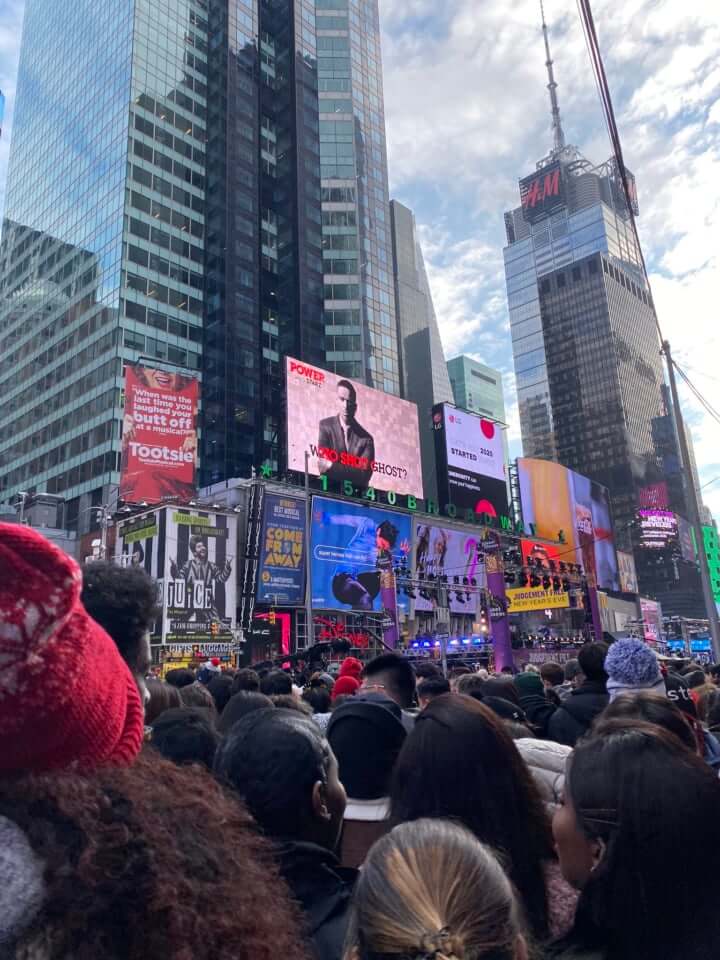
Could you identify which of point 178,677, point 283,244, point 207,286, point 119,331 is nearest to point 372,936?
point 178,677

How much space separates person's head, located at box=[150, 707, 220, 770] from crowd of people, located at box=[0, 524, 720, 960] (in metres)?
0.01

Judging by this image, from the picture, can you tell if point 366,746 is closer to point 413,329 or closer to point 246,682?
point 246,682

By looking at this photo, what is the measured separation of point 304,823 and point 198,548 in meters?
35.3

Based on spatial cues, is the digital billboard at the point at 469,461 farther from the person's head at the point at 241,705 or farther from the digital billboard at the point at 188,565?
the person's head at the point at 241,705

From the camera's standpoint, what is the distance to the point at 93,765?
1.14 meters

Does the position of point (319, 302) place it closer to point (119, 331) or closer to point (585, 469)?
point (119, 331)

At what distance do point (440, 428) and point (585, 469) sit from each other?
98504 mm

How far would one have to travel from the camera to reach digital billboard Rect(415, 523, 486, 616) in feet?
164

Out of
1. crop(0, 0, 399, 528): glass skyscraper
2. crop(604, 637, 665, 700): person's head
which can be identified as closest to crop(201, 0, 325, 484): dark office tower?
crop(0, 0, 399, 528): glass skyscraper

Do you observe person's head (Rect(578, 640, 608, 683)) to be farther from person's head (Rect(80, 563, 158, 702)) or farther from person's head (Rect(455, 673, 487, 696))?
person's head (Rect(80, 563, 158, 702))

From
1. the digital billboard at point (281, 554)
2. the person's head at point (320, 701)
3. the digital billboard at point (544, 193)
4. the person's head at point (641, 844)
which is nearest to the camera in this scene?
the person's head at point (641, 844)

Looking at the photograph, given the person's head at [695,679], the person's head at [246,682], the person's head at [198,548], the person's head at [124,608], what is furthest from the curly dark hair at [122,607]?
the person's head at [198,548]

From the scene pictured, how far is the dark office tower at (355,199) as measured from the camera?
243 feet

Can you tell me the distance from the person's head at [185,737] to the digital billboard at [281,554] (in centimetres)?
3436
